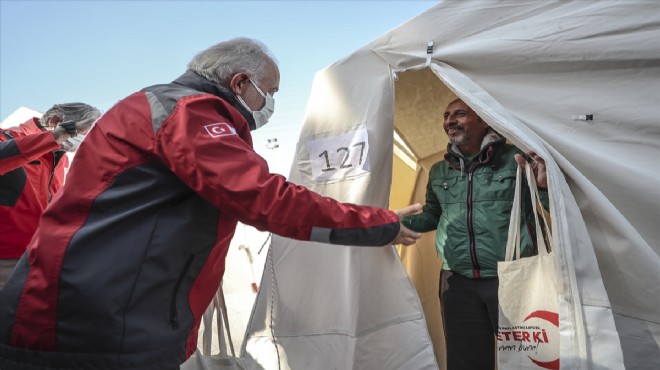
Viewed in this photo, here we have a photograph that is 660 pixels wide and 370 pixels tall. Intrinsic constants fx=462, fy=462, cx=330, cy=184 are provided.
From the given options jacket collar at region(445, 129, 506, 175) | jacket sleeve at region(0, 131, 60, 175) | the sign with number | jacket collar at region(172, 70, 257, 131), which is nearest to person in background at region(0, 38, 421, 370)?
jacket collar at region(172, 70, 257, 131)

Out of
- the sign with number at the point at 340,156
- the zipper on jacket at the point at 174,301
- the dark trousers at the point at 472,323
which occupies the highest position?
the sign with number at the point at 340,156

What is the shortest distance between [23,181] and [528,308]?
10.2 feet

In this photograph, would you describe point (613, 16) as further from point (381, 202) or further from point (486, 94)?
point (381, 202)

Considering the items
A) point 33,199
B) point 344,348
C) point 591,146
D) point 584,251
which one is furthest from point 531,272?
point 33,199

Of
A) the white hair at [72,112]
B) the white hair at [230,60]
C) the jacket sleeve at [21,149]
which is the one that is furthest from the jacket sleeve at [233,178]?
the white hair at [72,112]

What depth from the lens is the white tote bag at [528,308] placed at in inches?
83.0

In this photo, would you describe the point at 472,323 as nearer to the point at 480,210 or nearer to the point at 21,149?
the point at 480,210

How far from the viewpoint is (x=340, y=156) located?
2.73m

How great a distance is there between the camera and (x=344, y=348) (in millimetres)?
2574

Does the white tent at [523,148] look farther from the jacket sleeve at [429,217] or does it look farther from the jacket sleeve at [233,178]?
the jacket sleeve at [233,178]

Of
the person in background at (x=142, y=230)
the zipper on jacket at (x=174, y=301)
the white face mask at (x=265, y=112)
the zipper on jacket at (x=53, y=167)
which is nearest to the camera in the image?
the person in background at (x=142, y=230)

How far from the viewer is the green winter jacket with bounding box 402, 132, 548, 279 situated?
8.05ft

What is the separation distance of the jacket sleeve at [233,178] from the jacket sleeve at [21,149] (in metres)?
1.84

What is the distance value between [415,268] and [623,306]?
1.74 meters
